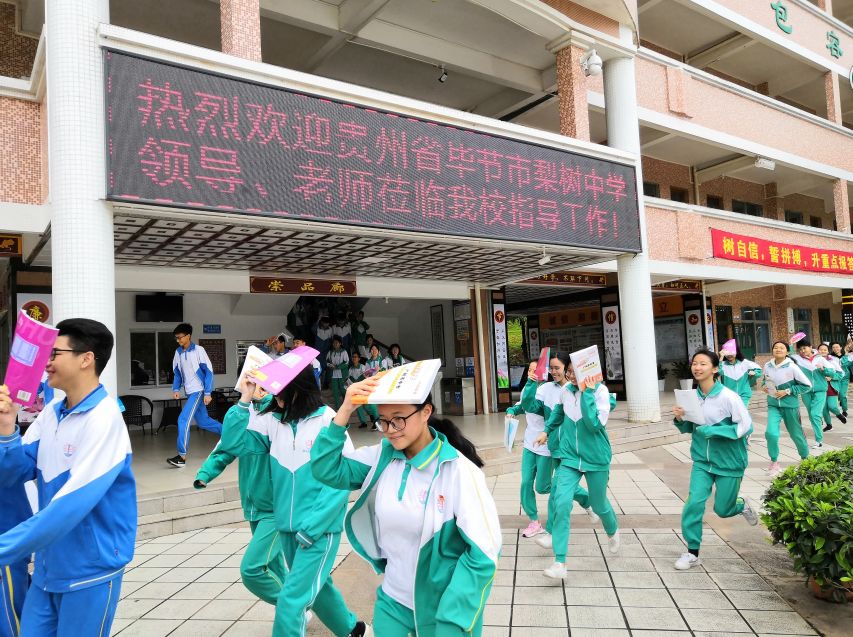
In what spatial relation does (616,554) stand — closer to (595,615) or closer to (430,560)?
(595,615)

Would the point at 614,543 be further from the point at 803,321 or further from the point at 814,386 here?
the point at 803,321

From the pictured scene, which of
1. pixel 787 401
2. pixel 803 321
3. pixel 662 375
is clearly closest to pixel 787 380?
pixel 787 401

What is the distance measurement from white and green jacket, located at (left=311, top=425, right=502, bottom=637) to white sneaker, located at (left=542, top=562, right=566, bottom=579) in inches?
94.3

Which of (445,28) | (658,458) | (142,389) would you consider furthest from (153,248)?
(658,458)

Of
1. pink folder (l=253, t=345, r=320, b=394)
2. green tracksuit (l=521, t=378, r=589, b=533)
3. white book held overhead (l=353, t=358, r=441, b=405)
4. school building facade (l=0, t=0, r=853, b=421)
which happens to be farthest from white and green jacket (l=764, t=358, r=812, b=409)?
white book held overhead (l=353, t=358, r=441, b=405)

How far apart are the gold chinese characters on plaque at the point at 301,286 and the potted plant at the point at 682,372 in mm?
10616

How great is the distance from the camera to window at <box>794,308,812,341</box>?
21422mm

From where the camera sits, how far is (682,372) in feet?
59.4

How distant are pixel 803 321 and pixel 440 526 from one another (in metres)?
23.4

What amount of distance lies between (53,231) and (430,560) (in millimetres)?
5522

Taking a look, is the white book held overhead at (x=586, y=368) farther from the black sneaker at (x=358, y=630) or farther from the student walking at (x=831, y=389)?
the student walking at (x=831, y=389)

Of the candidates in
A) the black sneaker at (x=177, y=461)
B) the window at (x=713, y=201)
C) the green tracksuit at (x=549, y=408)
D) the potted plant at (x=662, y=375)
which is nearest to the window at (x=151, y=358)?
the black sneaker at (x=177, y=461)

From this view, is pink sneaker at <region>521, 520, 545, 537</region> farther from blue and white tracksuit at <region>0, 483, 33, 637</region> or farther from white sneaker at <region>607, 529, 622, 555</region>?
blue and white tracksuit at <region>0, 483, 33, 637</region>

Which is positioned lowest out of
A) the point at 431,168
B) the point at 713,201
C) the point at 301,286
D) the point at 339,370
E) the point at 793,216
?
the point at 339,370
